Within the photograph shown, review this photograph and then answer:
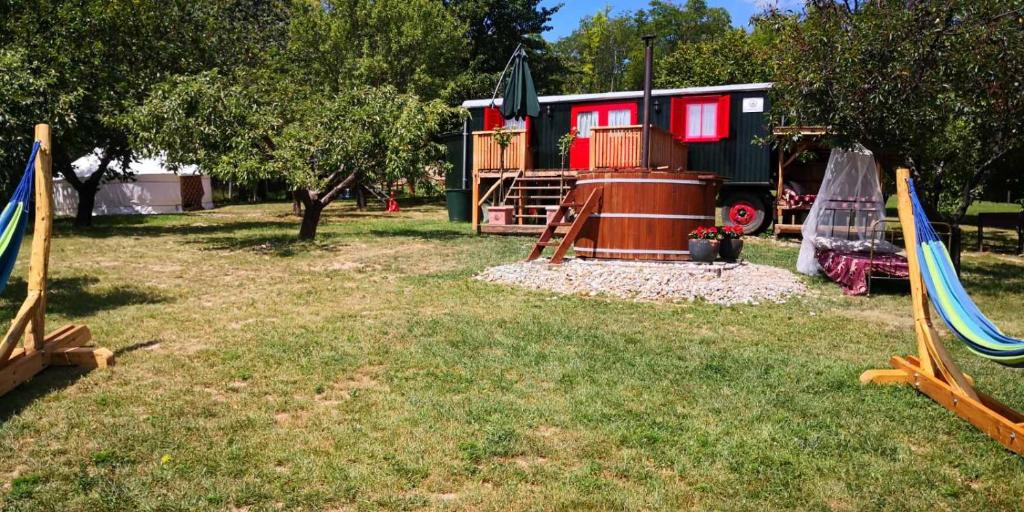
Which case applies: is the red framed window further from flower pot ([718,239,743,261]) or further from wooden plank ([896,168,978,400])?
wooden plank ([896,168,978,400])

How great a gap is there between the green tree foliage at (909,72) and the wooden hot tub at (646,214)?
1932 mm

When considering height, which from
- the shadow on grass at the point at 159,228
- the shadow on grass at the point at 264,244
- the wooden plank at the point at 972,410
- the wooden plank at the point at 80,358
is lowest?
the wooden plank at the point at 972,410

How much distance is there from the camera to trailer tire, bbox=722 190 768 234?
1817 cm

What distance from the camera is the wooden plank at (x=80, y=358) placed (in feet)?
17.8

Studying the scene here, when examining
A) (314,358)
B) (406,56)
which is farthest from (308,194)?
(406,56)

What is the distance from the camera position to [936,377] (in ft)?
16.4

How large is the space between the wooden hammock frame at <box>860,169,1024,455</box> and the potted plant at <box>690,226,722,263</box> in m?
4.82

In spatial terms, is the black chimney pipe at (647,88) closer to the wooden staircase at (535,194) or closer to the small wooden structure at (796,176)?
the small wooden structure at (796,176)

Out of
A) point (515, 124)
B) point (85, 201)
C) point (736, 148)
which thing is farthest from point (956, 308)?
point (85, 201)

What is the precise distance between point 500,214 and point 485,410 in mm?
12762

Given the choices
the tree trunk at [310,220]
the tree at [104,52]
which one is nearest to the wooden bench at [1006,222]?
the tree trunk at [310,220]

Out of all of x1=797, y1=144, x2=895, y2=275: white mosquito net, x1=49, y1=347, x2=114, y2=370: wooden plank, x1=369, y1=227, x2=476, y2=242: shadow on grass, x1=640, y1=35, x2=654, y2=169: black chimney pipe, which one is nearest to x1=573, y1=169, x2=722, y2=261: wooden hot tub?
x1=640, y1=35, x2=654, y2=169: black chimney pipe

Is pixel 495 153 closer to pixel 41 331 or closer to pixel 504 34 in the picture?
pixel 41 331

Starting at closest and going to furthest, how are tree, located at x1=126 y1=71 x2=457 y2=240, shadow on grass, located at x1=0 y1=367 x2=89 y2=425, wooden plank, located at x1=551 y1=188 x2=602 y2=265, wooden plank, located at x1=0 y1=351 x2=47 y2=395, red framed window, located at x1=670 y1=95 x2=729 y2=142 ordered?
shadow on grass, located at x1=0 y1=367 x2=89 y2=425
wooden plank, located at x1=0 y1=351 x2=47 y2=395
wooden plank, located at x1=551 y1=188 x2=602 y2=265
tree, located at x1=126 y1=71 x2=457 y2=240
red framed window, located at x1=670 y1=95 x2=729 y2=142
